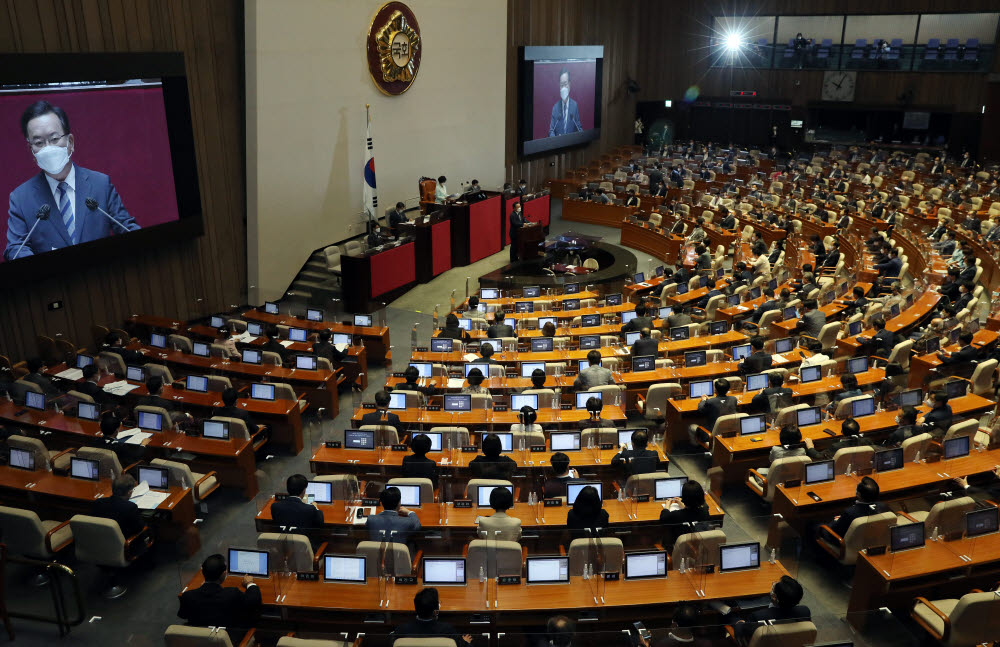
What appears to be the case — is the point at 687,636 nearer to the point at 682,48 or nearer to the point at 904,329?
the point at 904,329

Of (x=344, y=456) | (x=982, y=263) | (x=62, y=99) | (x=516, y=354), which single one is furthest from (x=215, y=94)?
(x=982, y=263)

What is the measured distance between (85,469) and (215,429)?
4.88ft

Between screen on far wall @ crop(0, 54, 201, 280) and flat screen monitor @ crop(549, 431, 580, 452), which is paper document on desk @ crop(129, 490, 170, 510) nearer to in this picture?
flat screen monitor @ crop(549, 431, 580, 452)

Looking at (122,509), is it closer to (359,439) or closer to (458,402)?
(359,439)

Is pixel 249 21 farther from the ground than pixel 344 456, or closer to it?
farther from the ground

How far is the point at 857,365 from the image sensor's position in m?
11.3

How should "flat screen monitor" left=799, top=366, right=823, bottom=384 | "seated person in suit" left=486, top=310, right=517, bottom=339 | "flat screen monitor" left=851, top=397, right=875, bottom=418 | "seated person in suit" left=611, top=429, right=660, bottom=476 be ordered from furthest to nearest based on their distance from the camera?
"seated person in suit" left=486, top=310, right=517, bottom=339 < "flat screen monitor" left=799, top=366, right=823, bottom=384 < "flat screen monitor" left=851, top=397, right=875, bottom=418 < "seated person in suit" left=611, top=429, right=660, bottom=476

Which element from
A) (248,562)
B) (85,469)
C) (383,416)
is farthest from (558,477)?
(85,469)

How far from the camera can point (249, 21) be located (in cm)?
1568

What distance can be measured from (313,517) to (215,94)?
11137 mm

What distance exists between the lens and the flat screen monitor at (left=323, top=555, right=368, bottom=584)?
6.66 metres

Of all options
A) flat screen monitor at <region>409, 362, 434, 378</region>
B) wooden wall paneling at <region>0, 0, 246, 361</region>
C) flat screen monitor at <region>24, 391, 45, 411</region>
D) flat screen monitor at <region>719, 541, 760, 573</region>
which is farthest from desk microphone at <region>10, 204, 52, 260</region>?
flat screen monitor at <region>719, 541, 760, 573</region>

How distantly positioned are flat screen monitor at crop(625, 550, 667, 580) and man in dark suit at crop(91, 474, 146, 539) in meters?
4.83

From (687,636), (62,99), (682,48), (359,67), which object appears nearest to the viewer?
(687,636)
